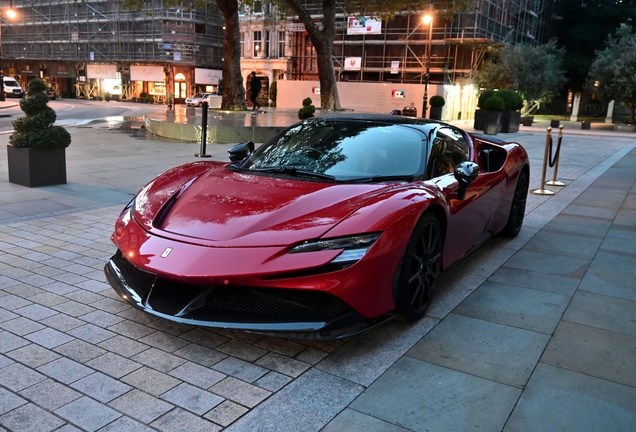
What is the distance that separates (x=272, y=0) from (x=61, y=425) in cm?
2533

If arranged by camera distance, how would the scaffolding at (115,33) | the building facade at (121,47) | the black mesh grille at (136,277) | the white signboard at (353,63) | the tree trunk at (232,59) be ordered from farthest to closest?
the building facade at (121,47) → the scaffolding at (115,33) → the white signboard at (353,63) → the tree trunk at (232,59) → the black mesh grille at (136,277)

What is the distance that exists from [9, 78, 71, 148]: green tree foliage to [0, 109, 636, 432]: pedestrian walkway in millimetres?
3114

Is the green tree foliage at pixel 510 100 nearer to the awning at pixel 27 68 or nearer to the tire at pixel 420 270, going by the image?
the tire at pixel 420 270

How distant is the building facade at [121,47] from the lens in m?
54.8

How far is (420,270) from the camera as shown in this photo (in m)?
3.79

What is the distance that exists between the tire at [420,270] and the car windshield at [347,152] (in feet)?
1.62

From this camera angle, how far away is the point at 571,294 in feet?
15.3

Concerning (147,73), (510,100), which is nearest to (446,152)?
(510,100)

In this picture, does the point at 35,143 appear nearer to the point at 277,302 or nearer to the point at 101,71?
the point at 277,302

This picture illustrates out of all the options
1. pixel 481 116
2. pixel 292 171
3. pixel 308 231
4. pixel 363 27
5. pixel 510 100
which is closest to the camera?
pixel 308 231

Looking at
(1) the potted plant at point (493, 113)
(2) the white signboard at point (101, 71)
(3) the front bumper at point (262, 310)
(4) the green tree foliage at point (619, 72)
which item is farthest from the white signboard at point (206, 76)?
(3) the front bumper at point (262, 310)

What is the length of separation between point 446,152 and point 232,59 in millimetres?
19802

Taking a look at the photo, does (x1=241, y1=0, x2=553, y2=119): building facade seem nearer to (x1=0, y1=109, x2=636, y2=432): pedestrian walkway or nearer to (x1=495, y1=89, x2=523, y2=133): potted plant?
(x1=495, y1=89, x2=523, y2=133): potted plant

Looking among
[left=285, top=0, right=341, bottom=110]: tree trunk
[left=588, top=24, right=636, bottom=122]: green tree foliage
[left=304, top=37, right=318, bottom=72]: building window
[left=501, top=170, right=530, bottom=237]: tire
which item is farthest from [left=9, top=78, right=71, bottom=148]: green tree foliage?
[left=304, top=37, right=318, bottom=72]: building window
